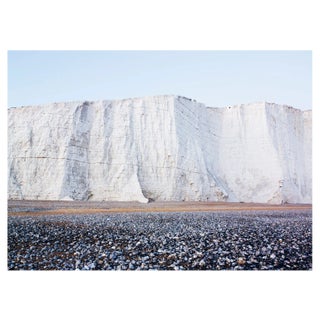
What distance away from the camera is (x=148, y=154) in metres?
24.4

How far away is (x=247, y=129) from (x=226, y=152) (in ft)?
9.24

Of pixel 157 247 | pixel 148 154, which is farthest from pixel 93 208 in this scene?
pixel 157 247

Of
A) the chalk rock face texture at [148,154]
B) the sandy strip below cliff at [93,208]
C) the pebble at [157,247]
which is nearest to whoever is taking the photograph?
the pebble at [157,247]

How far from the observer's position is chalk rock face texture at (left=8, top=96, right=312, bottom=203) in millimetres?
23000

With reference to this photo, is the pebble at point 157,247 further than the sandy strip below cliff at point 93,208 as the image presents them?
No

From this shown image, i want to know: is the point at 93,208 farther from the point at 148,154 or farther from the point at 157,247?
the point at 157,247

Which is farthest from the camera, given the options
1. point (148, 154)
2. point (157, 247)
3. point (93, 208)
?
point (148, 154)

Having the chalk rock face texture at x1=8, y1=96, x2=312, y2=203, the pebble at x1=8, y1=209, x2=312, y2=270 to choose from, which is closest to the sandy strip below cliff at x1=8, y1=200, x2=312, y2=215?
the chalk rock face texture at x1=8, y1=96, x2=312, y2=203

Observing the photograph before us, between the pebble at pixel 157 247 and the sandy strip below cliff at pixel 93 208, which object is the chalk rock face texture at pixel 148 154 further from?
the pebble at pixel 157 247

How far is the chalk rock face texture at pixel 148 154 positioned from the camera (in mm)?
23000

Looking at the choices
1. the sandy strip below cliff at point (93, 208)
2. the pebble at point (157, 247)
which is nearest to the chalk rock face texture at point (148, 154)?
the sandy strip below cliff at point (93, 208)
